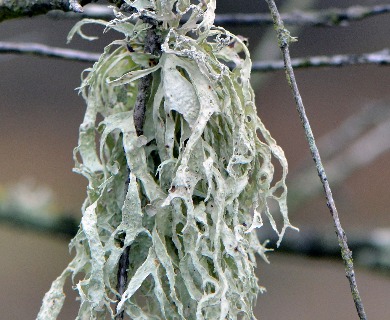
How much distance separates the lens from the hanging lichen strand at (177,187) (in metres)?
0.73

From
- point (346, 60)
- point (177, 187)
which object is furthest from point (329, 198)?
point (346, 60)

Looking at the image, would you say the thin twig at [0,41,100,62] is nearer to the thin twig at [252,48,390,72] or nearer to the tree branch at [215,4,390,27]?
the tree branch at [215,4,390,27]

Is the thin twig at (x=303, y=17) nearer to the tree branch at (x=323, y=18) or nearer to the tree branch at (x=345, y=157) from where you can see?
the tree branch at (x=323, y=18)

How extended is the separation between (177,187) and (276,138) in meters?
3.31

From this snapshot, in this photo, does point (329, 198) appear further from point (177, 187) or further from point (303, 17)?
point (303, 17)

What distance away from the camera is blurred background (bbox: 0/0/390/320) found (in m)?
3.91

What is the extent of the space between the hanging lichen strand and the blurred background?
9.87 ft

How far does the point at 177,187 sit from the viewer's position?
2.35ft

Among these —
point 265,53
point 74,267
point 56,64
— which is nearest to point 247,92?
point 74,267

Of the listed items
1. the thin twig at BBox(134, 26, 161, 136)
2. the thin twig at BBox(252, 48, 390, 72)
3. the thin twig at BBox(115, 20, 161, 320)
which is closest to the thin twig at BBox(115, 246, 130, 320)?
the thin twig at BBox(115, 20, 161, 320)

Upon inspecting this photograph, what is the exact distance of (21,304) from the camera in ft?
13.1

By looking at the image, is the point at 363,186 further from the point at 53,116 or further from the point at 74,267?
the point at 74,267

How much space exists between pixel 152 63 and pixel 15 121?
12.1 ft

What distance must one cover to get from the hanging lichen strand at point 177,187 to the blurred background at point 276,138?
9.87ft
